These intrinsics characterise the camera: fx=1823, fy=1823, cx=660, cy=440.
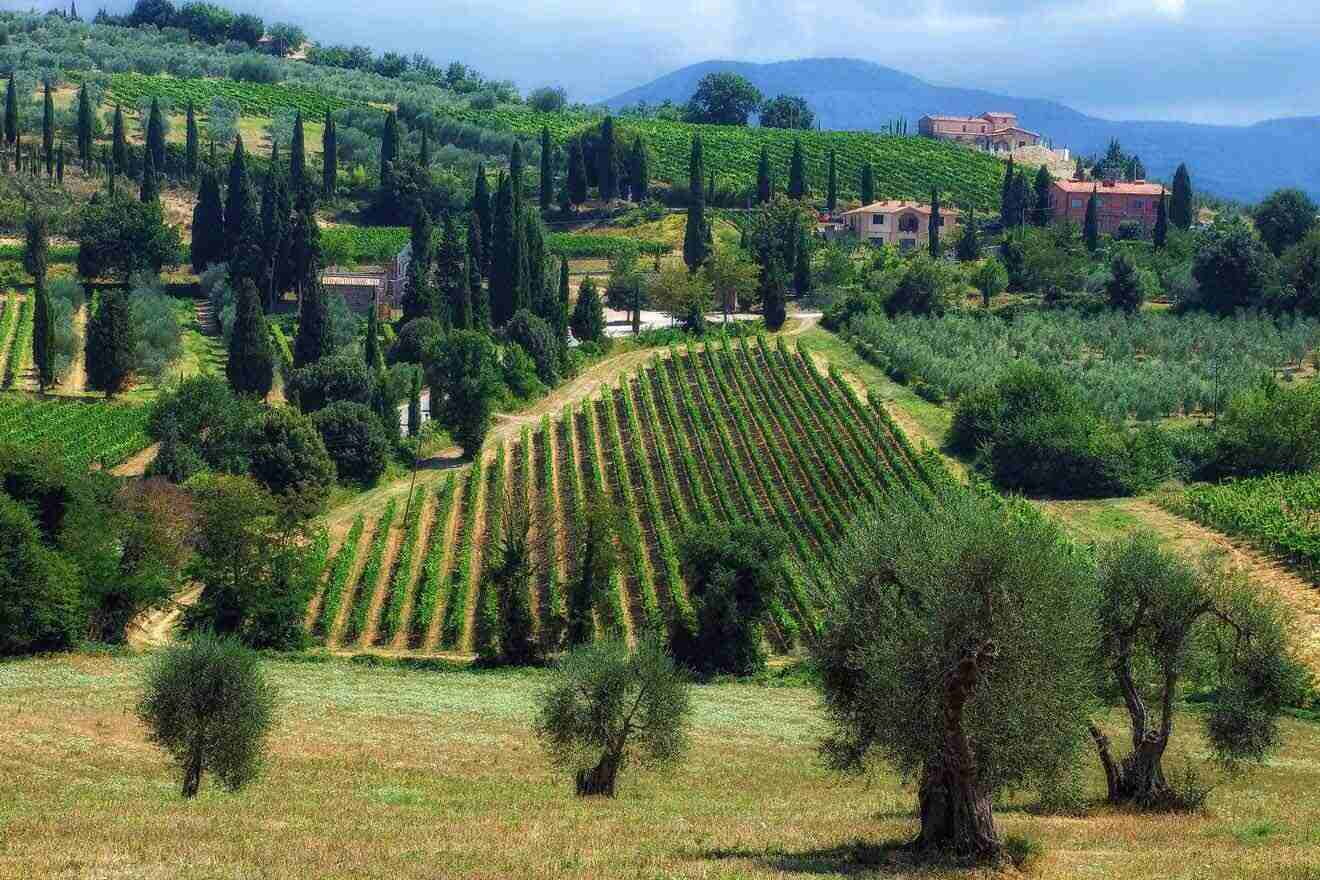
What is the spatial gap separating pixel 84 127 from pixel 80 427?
46.5 metres

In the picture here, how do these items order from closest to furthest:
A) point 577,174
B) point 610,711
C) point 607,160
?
point 610,711
point 577,174
point 607,160

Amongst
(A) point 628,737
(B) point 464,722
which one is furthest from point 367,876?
(B) point 464,722

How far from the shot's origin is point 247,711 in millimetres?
30406

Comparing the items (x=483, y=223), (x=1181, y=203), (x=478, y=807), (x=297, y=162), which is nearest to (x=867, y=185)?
(x=1181, y=203)

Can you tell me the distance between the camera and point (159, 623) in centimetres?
5500

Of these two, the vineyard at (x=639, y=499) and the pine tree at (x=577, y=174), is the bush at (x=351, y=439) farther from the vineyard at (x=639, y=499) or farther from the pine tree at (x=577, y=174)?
the pine tree at (x=577, y=174)

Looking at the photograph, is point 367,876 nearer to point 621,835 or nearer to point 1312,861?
point 621,835

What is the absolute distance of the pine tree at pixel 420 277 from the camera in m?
87.2

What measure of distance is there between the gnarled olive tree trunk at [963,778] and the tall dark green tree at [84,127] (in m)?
97.9

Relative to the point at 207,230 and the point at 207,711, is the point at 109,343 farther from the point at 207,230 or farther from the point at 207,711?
the point at 207,711

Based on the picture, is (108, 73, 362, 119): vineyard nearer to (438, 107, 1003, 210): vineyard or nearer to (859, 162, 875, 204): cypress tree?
(438, 107, 1003, 210): vineyard

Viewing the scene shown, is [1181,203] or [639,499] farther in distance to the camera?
[1181,203]

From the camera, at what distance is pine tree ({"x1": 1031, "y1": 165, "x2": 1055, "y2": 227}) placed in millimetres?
125500

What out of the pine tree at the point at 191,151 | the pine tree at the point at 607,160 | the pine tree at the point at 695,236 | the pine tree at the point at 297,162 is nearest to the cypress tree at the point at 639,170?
the pine tree at the point at 607,160
